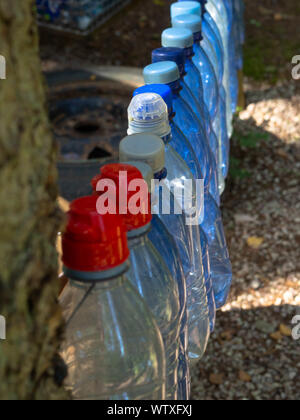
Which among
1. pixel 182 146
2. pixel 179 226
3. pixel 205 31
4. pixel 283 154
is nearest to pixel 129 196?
pixel 179 226

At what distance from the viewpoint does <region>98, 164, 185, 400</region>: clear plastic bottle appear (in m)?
0.92

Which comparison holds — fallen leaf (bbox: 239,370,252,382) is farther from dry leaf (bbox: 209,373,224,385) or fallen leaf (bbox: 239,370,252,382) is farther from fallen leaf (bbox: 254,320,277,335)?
fallen leaf (bbox: 254,320,277,335)

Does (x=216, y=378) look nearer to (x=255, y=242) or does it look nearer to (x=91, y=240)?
(x=255, y=242)

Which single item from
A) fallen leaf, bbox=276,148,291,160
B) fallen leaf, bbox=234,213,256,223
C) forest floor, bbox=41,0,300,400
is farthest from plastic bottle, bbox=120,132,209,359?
fallen leaf, bbox=276,148,291,160

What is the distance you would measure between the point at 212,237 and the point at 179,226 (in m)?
0.67

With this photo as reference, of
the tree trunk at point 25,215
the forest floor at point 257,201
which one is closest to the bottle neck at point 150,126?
Result: the tree trunk at point 25,215

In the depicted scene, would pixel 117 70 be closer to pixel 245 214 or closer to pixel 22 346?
pixel 245 214

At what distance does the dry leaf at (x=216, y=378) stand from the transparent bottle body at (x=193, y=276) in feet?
2.70

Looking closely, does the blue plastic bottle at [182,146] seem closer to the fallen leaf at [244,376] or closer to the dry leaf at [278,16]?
the fallen leaf at [244,376]

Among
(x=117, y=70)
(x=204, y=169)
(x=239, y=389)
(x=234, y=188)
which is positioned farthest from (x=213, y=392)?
(x=117, y=70)

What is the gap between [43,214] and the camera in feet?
2.02

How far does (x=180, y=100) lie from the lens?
1614mm

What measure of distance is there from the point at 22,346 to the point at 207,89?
1.65 meters

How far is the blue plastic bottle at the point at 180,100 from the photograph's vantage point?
4.83 feet
